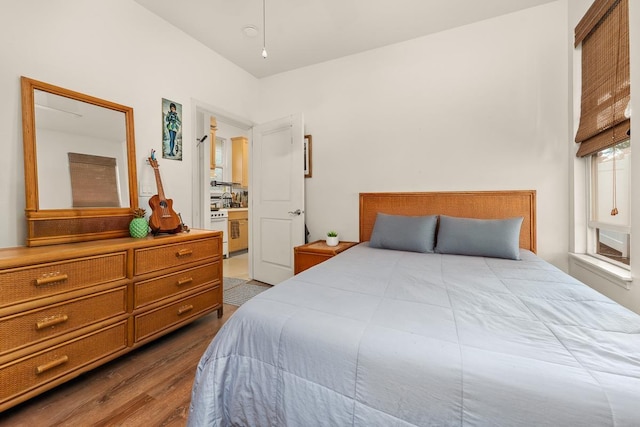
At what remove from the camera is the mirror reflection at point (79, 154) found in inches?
67.8

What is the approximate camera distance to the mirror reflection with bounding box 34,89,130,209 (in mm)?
1723

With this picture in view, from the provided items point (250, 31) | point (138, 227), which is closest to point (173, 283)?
point (138, 227)

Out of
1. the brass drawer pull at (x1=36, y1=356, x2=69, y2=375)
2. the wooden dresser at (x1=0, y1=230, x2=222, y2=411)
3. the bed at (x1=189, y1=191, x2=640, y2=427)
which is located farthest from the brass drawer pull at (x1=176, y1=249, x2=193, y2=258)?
the bed at (x1=189, y1=191, x2=640, y2=427)

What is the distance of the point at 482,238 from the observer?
6.79 feet

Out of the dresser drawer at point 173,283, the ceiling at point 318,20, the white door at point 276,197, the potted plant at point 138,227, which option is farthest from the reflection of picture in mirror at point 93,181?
the white door at point 276,197

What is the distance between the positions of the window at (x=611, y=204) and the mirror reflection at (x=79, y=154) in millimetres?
3622

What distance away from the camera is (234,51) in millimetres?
2938

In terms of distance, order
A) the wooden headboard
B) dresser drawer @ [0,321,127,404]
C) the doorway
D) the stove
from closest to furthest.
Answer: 1. dresser drawer @ [0,321,127,404]
2. the wooden headboard
3. the doorway
4. the stove

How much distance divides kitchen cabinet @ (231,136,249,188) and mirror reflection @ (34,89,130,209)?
3.57 metres

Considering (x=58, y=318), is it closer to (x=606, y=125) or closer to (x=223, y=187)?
(x=606, y=125)

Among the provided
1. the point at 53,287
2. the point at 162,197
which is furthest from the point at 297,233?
the point at 53,287

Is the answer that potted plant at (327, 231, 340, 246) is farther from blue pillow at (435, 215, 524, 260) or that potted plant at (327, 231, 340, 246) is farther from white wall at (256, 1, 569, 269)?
blue pillow at (435, 215, 524, 260)

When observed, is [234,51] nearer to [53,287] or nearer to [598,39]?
[53,287]

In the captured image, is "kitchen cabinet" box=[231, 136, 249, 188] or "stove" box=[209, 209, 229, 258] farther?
"kitchen cabinet" box=[231, 136, 249, 188]
